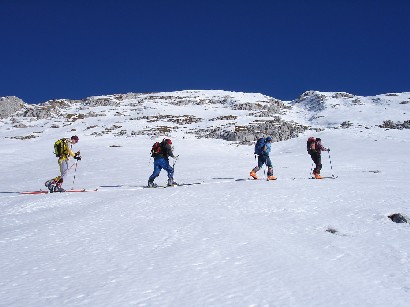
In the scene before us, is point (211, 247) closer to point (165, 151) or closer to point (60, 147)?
point (165, 151)

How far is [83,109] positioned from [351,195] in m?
78.2

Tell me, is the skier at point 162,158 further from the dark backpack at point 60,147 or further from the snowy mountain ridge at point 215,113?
the snowy mountain ridge at point 215,113

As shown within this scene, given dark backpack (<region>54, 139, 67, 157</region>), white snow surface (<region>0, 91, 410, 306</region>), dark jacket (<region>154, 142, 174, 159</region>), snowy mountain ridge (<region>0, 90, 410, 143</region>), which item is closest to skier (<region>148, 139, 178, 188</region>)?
dark jacket (<region>154, 142, 174, 159</region>)

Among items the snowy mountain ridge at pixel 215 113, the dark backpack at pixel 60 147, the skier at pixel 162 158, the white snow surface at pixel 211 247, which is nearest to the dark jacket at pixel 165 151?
the skier at pixel 162 158

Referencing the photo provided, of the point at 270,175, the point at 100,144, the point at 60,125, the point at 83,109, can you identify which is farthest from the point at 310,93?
the point at 270,175

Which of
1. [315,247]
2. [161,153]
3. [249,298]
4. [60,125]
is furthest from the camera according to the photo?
[60,125]

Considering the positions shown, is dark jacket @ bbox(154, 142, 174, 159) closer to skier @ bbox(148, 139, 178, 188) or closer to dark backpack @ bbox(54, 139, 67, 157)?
skier @ bbox(148, 139, 178, 188)

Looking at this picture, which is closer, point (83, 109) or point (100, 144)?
point (100, 144)

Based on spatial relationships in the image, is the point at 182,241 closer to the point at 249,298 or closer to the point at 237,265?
the point at 237,265

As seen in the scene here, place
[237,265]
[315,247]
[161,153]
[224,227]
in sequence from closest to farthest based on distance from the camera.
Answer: [237,265]
[315,247]
[224,227]
[161,153]

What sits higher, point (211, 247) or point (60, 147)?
point (60, 147)

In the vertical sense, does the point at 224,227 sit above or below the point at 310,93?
below

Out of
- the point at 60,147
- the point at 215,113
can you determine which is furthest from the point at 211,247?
the point at 215,113

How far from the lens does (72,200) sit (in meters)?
11.1
